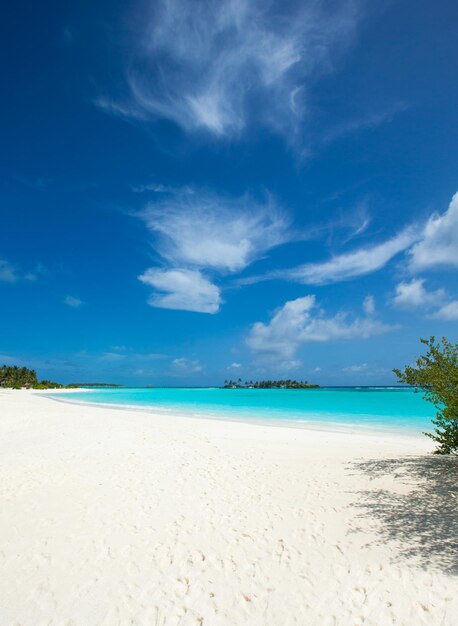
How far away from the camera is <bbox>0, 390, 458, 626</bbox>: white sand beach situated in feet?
15.1

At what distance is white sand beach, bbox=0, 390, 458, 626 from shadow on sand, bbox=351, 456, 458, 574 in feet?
0.13

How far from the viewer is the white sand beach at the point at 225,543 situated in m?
4.61

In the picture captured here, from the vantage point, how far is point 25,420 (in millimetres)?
22375

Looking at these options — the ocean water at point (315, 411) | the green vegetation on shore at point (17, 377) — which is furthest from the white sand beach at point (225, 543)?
the green vegetation on shore at point (17, 377)

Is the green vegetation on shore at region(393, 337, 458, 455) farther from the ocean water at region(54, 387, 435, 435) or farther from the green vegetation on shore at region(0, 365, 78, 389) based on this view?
the green vegetation on shore at region(0, 365, 78, 389)

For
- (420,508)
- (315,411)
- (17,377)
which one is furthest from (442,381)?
(17,377)

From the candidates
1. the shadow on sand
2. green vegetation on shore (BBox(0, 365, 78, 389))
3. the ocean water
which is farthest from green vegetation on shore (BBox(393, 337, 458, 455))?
green vegetation on shore (BBox(0, 365, 78, 389))

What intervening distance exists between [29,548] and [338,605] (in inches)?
201

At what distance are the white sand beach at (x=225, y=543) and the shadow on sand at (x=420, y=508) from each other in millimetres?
38

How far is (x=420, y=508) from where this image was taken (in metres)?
7.50

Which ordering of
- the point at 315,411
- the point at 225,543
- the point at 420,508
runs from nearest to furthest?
the point at 225,543 < the point at 420,508 < the point at 315,411

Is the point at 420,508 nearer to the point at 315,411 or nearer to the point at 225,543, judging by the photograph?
the point at 225,543

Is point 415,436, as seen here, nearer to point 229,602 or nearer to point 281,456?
point 281,456

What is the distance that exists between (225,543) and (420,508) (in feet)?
14.5
